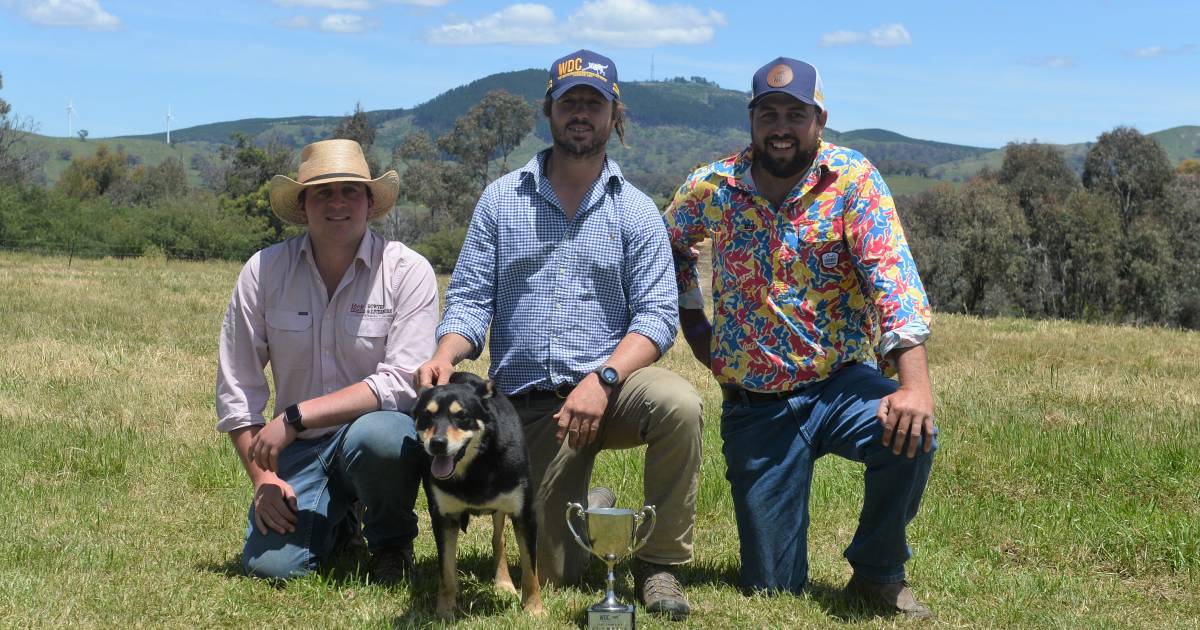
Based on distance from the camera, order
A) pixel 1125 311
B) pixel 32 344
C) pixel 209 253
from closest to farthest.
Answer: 1. pixel 32 344
2. pixel 209 253
3. pixel 1125 311

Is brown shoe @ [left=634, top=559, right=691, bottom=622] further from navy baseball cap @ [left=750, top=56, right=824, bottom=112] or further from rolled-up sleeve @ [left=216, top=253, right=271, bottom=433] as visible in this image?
navy baseball cap @ [left=750, top=56, right=824, bottom=112]

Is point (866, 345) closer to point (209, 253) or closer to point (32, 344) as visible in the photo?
point (32, 344)

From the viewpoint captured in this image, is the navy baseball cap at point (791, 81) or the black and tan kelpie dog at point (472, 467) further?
the navy baseball cap at point (791, 81)

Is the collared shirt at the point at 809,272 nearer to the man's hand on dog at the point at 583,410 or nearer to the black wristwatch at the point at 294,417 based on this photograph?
the man's hand on dog at the point at 583,410

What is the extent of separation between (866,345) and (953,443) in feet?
11.1

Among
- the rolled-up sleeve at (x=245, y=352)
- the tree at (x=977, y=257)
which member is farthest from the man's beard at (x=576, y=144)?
the tree at (x=977, y=257)

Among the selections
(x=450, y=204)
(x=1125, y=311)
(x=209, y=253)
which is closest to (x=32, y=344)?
(x=209, y=253)

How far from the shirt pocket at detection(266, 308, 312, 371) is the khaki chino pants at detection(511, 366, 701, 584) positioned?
1.06 metres

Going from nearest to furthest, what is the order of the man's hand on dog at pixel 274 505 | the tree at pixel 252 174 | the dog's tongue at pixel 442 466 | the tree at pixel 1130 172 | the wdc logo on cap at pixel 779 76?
the dog's tongue at pixel 442 466 → the wdc logo on cap at pixel 779 76 → the man's hand on dog at pixel 274 505 → the tree at pixel 1130 172 → the tree at pixel 252 174

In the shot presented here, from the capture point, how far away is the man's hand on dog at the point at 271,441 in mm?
5012

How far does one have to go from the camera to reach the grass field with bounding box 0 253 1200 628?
4.86 meters

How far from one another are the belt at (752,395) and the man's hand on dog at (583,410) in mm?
817

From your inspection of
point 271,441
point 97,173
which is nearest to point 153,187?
point 97,173

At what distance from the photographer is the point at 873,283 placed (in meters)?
4.87
